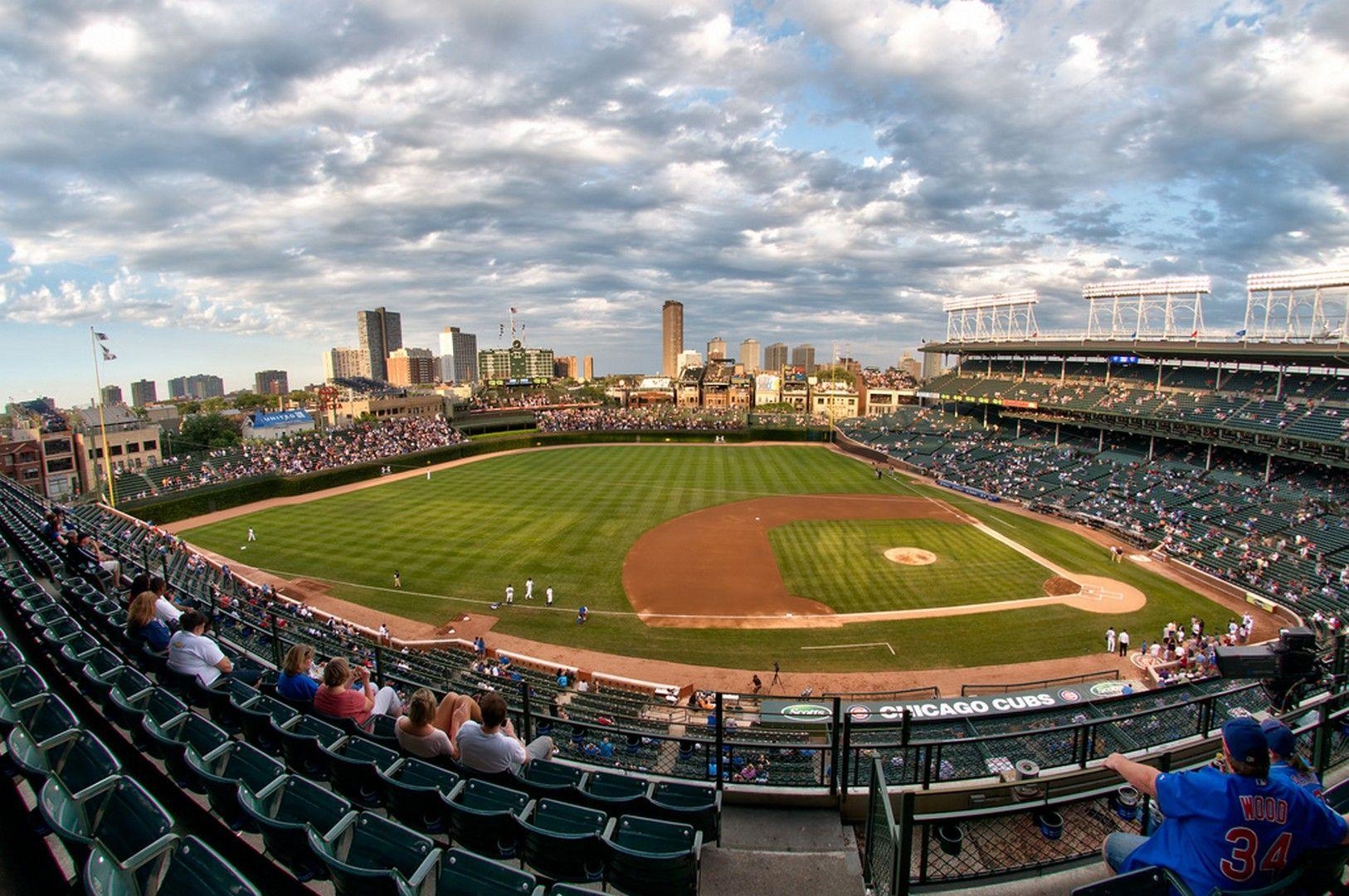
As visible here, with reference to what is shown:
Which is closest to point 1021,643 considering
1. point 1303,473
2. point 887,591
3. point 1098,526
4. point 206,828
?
point 887,591

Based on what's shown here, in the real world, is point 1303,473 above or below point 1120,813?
below

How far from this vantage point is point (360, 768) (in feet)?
18.6

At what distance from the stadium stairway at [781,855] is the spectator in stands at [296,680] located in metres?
5.02

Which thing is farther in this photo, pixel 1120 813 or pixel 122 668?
pixel 122 668

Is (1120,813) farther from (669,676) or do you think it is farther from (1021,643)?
(1021,643)

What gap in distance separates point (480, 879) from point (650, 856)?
1.23 m

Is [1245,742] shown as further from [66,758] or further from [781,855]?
[66,758]

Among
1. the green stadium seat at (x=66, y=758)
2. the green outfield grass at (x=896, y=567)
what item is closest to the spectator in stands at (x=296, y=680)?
the green stadium seat at (x=66, y=758)

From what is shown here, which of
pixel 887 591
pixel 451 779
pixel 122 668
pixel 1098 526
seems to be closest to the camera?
pixel 451 779

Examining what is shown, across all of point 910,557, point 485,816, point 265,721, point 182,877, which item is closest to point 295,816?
point 182,877

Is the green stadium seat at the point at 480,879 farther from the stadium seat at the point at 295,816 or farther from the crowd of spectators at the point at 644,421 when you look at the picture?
the crowd of spectators at the point at 644,421

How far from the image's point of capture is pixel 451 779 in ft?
18.6

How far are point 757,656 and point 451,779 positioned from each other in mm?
18901

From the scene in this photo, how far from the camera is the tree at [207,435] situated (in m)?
88.5
